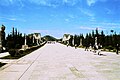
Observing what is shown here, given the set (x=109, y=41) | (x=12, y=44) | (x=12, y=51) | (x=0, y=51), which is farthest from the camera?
(x=109, y=41)

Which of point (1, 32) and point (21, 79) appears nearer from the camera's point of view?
point (21, 79)

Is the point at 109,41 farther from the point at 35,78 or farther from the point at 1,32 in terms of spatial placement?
the point at 35,78

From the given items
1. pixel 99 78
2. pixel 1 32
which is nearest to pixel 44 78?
pixel 99 78

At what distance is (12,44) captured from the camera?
43469mm

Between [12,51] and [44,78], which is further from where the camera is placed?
[12,51]

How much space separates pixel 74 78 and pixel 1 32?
64.1 feet

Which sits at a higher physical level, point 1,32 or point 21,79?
point 1,32

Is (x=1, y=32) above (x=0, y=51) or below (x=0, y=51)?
above

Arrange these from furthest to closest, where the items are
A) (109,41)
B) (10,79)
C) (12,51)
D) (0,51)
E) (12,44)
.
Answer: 1. (109,41)
2. (12,44)
3. (0,51)
4. (12,51)
5. (10,79)

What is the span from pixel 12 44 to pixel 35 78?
107ft

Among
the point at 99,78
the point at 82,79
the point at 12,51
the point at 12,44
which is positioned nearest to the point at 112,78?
the point at 99,78

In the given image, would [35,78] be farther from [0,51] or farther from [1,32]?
[0,51]

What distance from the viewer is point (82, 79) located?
11.3 meters

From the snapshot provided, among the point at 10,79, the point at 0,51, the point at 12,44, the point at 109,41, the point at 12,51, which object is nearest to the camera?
the point at 10,79
